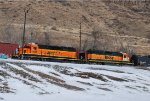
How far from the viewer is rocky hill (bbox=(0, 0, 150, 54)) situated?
92.2 metres

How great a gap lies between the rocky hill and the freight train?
30.0m

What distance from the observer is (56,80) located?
113ft

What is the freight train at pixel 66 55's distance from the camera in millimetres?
51062

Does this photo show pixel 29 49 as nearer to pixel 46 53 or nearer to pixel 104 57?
pixel 46 53

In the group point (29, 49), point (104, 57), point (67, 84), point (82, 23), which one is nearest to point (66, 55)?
point (29, 49)

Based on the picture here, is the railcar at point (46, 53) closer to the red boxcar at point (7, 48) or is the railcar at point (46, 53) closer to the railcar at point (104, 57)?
the railcar at point (104, 57)

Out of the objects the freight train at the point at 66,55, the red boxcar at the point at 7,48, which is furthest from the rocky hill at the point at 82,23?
the red boxcar at the point at 7,48

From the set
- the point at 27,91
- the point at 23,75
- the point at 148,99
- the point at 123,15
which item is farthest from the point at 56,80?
the point at 123,15

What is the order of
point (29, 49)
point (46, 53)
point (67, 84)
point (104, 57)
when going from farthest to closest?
point (104, 57) < point (46, 53) < point (29, 49) < point (67, 84)

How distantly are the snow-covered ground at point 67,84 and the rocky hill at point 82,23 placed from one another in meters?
48.8

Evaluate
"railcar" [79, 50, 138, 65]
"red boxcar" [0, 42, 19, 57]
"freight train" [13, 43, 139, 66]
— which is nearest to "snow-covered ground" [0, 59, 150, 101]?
"freight train" [13, 43, 139, 66]

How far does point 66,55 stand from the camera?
54.2 m

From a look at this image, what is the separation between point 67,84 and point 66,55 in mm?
20506

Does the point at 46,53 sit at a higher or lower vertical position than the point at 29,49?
lower
